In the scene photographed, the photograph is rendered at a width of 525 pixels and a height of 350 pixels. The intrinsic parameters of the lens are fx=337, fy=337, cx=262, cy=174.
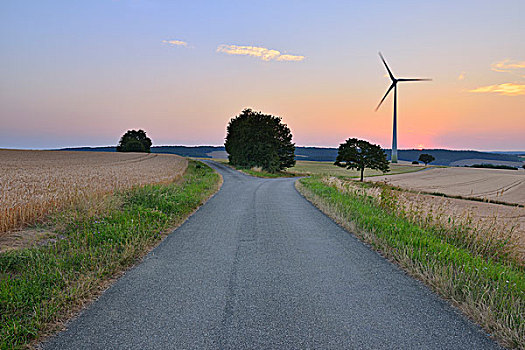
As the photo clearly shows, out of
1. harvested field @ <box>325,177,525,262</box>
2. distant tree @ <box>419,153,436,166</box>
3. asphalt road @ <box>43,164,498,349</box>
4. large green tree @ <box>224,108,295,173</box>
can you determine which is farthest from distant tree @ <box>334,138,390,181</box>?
distant tree @ <box>419,153,436,166</box>

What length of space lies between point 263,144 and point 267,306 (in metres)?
49.1

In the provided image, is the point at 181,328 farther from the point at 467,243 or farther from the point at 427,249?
the point at 467,243

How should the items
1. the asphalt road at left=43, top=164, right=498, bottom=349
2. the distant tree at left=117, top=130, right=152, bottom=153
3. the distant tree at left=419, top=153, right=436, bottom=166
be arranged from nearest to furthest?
the asphalt road at left=43, top=164, right=498, bottom=349
the distant tree at left=117, top=130, right=152, bottom=153
the distant tree at left=419, top=153, right=436, bottom=166

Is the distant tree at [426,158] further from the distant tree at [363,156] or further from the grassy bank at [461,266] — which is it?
the grassy bank at [461,266]

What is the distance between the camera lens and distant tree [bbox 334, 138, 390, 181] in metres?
53.3

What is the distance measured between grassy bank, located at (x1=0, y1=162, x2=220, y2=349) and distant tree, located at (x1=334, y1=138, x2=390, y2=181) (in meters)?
47.4

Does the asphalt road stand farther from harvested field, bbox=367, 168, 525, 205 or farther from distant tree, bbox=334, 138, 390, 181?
distant tree, bbox=334, 138, 390, 181

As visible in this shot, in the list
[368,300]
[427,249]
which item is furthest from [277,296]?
[427,249]

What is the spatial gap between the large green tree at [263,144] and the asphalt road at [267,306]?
46091 millimetres

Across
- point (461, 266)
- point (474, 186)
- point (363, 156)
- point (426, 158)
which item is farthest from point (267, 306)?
point (426, 158)

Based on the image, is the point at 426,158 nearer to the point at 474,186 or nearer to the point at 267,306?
the point at 474,186

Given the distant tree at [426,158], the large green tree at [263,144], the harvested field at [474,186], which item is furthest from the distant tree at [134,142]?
the distant tree at [426,158]

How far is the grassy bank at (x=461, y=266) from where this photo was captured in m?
3.63

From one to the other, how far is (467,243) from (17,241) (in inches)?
370
